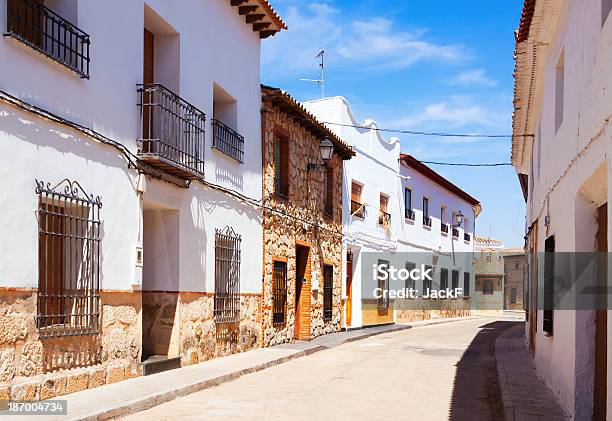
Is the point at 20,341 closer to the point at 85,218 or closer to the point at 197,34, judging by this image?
the point at 85,218

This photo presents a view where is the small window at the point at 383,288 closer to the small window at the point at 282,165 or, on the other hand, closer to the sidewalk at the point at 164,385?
the small window at the point at 282,165

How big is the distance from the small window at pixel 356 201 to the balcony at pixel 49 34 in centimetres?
1421

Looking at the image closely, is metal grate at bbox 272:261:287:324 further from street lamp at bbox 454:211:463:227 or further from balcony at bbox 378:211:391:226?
street lamp at bbox 454:211:463:227

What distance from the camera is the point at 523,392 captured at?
8930 millimetres

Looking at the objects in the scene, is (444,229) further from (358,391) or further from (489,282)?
(358,391)

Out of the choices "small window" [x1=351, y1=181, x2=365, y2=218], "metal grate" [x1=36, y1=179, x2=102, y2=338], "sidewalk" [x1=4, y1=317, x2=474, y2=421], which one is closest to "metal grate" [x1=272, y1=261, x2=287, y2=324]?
"sidewalk" [x1=4, y1=317, x2=474, y2=421]

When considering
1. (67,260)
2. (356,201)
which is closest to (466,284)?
(356,201)

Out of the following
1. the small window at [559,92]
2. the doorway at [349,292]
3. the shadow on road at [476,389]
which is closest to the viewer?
the shadow on road at [476,389]

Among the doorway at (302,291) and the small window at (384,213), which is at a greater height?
the small window at (384,213)

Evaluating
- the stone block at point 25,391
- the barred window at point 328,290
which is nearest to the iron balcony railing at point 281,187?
the barred window at point 328,290

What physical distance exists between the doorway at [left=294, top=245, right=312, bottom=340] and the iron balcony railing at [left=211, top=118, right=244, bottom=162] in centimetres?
425

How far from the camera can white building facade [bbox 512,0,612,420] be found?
566 centimetres

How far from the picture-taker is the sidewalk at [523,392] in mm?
7275

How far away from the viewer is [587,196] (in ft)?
21.7
